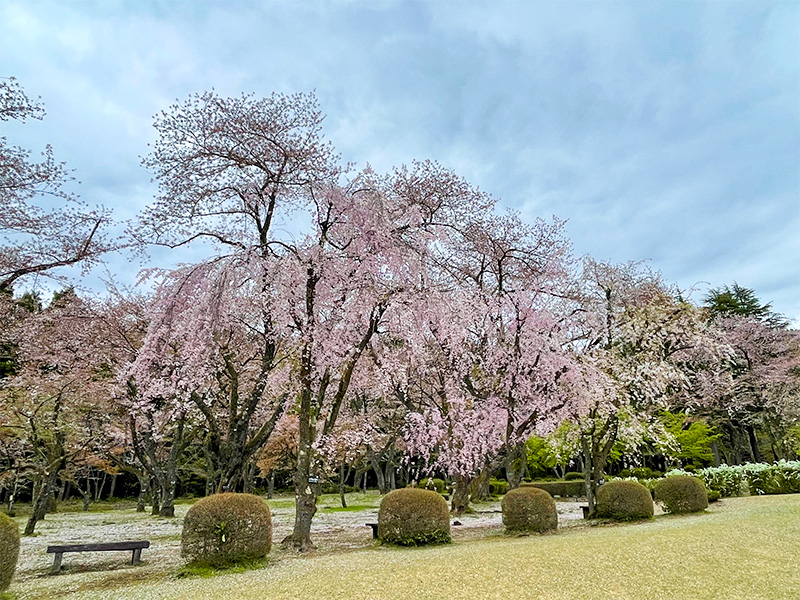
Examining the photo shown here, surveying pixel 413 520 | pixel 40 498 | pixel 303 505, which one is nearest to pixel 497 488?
pixel 413 520

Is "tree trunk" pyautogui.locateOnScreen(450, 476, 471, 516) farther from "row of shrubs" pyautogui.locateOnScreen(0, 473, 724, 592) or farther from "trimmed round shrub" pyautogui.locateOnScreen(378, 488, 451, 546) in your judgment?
"trimmed round shrub" pyautogui.locateOnScreen(378, 488, 451, 546)

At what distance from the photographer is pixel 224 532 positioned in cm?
690

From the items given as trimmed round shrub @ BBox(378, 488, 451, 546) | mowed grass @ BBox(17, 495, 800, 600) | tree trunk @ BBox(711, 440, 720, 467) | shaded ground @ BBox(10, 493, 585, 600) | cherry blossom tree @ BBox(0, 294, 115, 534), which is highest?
cherry blossom tree @ BBox(0, 294, 115, 534)

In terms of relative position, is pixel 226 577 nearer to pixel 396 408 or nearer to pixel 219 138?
pixel 219 138

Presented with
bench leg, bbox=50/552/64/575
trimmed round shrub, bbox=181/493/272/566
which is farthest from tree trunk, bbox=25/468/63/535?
trimmed round shrub, bbox=181/493/272/566

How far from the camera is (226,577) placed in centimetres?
628

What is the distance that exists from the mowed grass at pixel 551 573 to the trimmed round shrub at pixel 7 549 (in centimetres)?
75

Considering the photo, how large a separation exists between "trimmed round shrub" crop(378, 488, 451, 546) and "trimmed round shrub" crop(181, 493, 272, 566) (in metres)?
2.23

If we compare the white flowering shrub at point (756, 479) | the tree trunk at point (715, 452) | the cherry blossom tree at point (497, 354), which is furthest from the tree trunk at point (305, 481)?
the tree trunk at point (715, 452)

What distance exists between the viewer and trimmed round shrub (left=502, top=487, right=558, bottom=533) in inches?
369

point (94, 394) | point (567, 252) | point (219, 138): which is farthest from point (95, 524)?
point (567, 252)

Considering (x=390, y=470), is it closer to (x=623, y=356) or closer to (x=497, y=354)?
(x=623, y=356)

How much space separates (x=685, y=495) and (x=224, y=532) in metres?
10.6

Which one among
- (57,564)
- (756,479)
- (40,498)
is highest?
(756,479)
